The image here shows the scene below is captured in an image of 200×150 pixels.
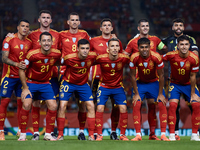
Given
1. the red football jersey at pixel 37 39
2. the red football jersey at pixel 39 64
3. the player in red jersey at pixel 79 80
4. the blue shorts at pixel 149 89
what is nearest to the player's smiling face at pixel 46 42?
the red football jersey at pixel 39 64

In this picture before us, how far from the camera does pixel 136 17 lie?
23.3m

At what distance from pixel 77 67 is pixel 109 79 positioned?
736mm

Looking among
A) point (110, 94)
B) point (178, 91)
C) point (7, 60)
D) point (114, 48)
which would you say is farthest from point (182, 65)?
point (7, 60)

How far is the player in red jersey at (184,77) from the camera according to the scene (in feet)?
22.6

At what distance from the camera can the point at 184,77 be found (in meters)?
7.07

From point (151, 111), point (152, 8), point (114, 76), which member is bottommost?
point (151, 111)

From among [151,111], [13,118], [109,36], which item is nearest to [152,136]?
[151,111]

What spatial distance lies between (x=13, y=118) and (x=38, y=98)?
4.42m

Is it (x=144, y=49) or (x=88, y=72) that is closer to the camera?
(x=144, y=49)

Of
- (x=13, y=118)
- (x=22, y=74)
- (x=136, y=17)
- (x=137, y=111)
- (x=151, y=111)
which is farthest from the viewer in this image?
(x=136, y=17)

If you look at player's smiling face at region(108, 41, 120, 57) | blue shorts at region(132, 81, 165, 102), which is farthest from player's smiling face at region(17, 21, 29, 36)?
blue shorts at region(132, 81, 165, 102)

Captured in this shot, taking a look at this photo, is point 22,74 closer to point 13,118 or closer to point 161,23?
point 13,118

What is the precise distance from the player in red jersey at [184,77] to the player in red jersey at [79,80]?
62.4 inches

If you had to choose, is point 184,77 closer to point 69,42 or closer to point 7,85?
point 69,42
